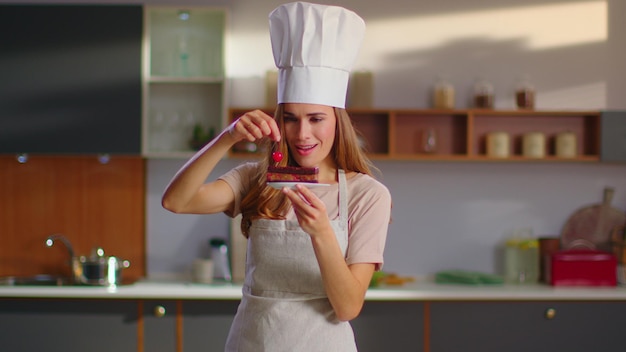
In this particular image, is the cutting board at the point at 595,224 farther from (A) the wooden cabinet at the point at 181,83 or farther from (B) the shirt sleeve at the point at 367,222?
(B) the shirt sleeve at the point at 367,222

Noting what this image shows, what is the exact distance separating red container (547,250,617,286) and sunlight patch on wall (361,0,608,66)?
1130 millimetres

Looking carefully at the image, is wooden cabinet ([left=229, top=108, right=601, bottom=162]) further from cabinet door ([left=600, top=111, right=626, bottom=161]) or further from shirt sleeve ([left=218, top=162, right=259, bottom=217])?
shirt sleeve ([left=218, top=162, right=259, bottom=217])

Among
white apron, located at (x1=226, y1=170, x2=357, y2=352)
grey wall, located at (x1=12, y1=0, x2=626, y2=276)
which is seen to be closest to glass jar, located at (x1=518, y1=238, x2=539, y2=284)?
grey wall, located at (x1=12, y1=0, x2=626, y2=276)

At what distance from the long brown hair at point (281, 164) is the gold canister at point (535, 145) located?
89.0 inches

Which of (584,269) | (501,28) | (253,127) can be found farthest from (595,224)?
(253,127)

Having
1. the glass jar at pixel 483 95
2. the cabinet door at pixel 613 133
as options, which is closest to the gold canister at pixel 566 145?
the cabinet door at pixel 613 133

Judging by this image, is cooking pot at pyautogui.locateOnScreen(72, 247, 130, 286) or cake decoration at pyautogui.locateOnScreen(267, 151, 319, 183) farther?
cooking pot at pyautogui.locateOnScreen(72, 247, 130, 286)

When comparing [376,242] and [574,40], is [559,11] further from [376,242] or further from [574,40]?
[376,242]

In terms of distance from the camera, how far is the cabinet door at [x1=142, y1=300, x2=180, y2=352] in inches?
138

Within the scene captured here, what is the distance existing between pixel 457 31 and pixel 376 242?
2570mm

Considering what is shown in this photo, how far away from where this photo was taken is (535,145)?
3904 millimetres

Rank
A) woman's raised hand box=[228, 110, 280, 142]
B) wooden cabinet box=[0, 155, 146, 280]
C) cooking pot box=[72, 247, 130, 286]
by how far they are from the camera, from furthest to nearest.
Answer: wooden cabinet box=[0, 155, 146, 280] → cooking pot box=[72, 247, 130, 286] → woman's raised hand box=[228, 110, 280, 142]

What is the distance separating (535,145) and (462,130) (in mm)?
375

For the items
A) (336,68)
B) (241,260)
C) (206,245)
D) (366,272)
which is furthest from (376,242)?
(206,245)
